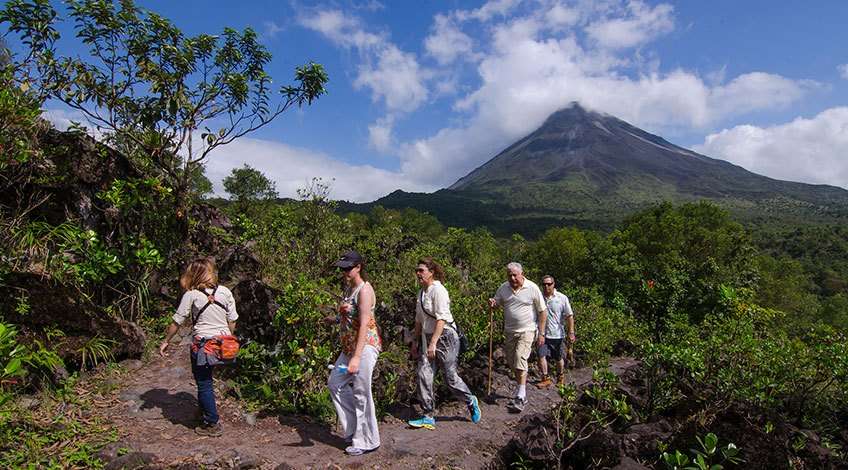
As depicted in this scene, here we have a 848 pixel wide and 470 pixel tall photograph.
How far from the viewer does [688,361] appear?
Answer: 4.68 metres

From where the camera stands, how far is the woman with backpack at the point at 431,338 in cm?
449

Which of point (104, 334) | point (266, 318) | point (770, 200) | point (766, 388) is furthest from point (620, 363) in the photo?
point (770, 200)

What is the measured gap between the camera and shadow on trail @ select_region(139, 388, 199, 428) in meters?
4.27

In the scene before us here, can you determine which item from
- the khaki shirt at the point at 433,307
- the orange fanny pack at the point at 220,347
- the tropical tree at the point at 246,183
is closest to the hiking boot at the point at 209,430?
the orange fanny pack at the point at 220,347

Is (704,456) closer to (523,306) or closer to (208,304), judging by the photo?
(523,306)

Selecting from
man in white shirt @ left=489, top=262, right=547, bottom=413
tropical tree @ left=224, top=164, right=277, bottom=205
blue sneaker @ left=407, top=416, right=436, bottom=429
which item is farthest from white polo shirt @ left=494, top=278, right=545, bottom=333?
tropical tree @ left=224, top=164, right=277, bottom=205

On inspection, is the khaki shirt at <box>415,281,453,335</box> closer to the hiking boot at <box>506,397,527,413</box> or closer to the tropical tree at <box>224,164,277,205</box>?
the hiking boot at <box>506,397,527,413</box>

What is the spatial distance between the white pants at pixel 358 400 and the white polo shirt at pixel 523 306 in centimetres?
204

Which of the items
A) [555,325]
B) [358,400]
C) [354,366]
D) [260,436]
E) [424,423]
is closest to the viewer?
[354,366]

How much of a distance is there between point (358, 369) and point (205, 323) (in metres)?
1.42

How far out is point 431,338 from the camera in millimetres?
4523

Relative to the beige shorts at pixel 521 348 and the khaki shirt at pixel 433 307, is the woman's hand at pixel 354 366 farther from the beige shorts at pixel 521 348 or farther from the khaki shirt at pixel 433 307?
the beige shorts at pixel 521 348

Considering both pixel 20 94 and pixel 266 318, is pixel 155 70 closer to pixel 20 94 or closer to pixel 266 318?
pixel 20 94

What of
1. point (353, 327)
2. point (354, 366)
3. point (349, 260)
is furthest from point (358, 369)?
point (349, 260)
